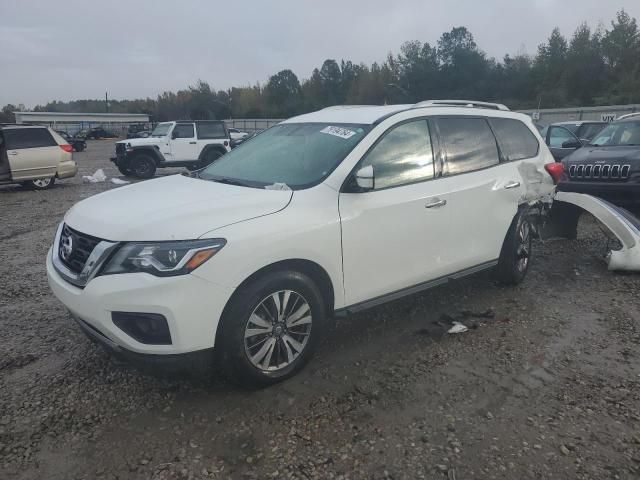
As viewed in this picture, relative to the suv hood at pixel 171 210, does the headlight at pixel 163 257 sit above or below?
below

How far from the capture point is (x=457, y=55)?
210 feet

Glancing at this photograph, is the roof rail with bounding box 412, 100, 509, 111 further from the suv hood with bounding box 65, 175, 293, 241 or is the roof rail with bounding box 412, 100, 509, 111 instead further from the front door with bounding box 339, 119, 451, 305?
the suv hood with bounding box 65, 175, 293, 241

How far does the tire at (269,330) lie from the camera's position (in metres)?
2.84

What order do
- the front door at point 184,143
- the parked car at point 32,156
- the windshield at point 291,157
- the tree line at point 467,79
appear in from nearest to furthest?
the windshield at point 291,157 → the parked car at point 32,156 → the front door at point 184,143 → the tree line at point 467,79

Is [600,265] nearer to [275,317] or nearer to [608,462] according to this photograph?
[608,462]

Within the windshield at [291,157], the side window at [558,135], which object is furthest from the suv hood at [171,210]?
the side window at [558,135]

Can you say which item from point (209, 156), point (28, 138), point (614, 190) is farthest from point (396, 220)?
point (209, 156)

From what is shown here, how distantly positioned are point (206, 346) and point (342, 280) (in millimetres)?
998

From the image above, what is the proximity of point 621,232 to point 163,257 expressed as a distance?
4.92 metres

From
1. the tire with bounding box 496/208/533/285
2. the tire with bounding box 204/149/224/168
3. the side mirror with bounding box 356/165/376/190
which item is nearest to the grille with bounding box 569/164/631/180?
the tire with bounding box 496/208/533/285

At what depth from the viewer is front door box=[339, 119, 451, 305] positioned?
3338 millimetres

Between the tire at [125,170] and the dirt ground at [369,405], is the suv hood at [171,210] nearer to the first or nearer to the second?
the dirt ground at [369,405]

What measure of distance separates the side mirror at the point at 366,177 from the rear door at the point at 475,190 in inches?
37.4

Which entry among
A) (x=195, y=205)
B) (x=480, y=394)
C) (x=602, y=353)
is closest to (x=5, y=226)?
(x=195, y=205)
